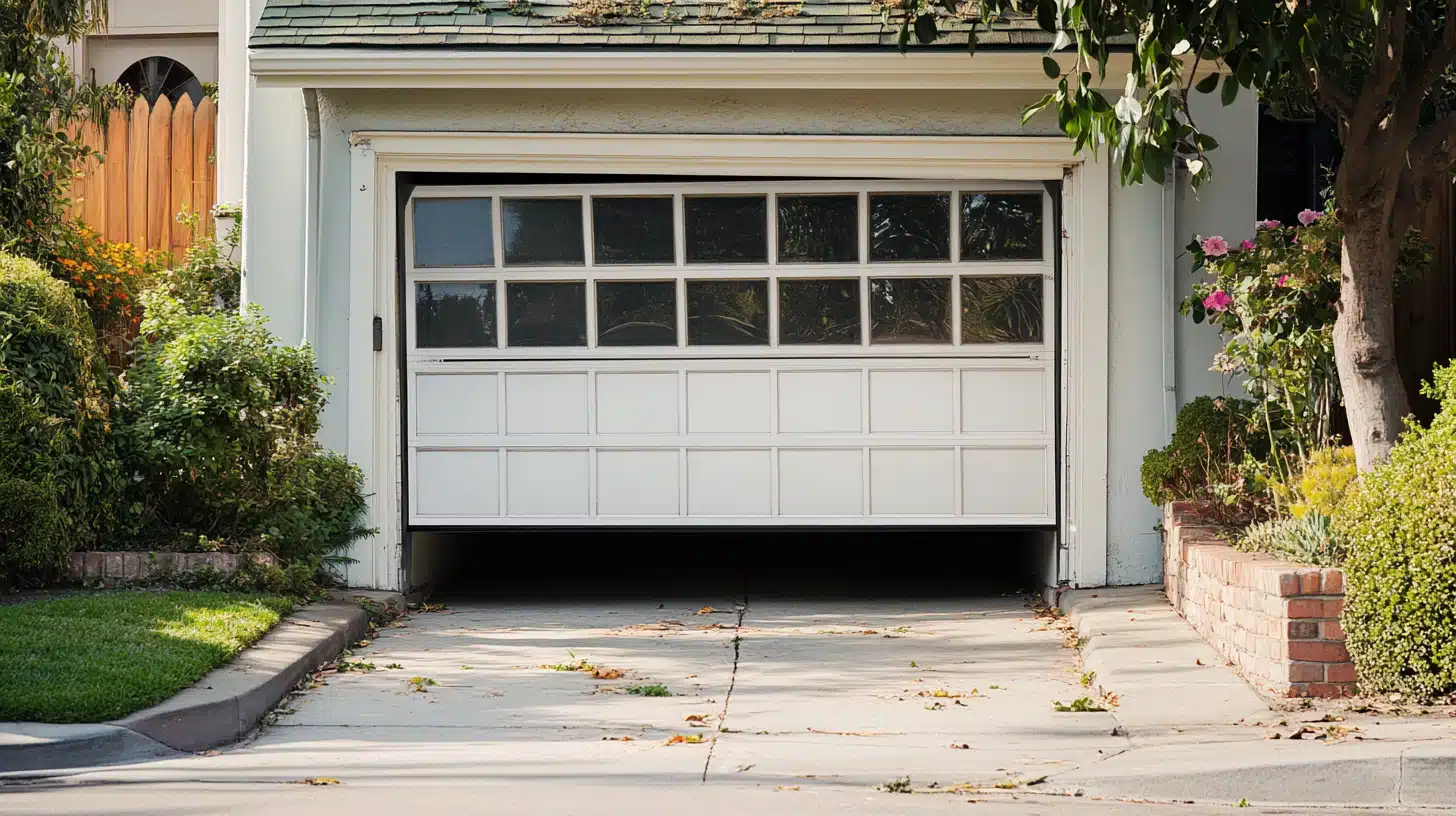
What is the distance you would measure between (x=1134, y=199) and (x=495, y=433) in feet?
14.1

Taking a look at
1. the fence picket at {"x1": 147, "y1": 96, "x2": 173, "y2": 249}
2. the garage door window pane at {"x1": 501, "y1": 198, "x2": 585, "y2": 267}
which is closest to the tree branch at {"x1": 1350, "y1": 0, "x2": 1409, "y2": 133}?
the garage door window pane at {"x1": 501, "y1": 198, "x2": 585, "y2": 267}

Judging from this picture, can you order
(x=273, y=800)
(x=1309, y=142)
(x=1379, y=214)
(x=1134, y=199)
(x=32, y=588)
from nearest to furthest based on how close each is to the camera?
1. (x=273, y=800)
2. (x=1379, y=214)
3. (x=32, y=588)
4. (x=1134, y=199)
5. (x=1309, y=142)

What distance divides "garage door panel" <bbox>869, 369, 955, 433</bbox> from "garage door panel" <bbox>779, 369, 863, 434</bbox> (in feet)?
0.41

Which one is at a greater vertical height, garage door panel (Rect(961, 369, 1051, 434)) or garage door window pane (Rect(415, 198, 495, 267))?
garage door window pane (Rect(415, 198, 495, 267))

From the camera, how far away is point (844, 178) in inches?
378

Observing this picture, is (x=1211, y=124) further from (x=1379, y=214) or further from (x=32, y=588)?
(x=32, y=588)

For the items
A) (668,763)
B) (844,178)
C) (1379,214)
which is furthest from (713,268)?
(668,763)

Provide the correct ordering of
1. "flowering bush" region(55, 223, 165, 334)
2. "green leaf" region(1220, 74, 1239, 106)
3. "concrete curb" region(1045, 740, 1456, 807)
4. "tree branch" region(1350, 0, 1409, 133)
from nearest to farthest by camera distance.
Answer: "concrete curb" region(1045, 740, 1456, 807) → "green leaf" region(1220, 74, 1239, 106) → "tree branch" region(1350, 0, 1409, 133) → "flowering bush" region(55, 223, 165, 334)

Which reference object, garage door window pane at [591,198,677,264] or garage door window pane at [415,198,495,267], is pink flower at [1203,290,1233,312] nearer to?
garage door window pane at [591,198,677,264]

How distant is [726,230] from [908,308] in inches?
50.7

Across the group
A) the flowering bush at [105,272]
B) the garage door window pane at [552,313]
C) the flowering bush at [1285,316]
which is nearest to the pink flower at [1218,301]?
the flowering bush at [1285,316]

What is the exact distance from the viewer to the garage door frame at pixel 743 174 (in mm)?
9234

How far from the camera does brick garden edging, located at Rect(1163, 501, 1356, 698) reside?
20.3 ft

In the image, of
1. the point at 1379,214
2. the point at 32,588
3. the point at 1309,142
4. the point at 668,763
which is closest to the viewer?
the point at 668,763
